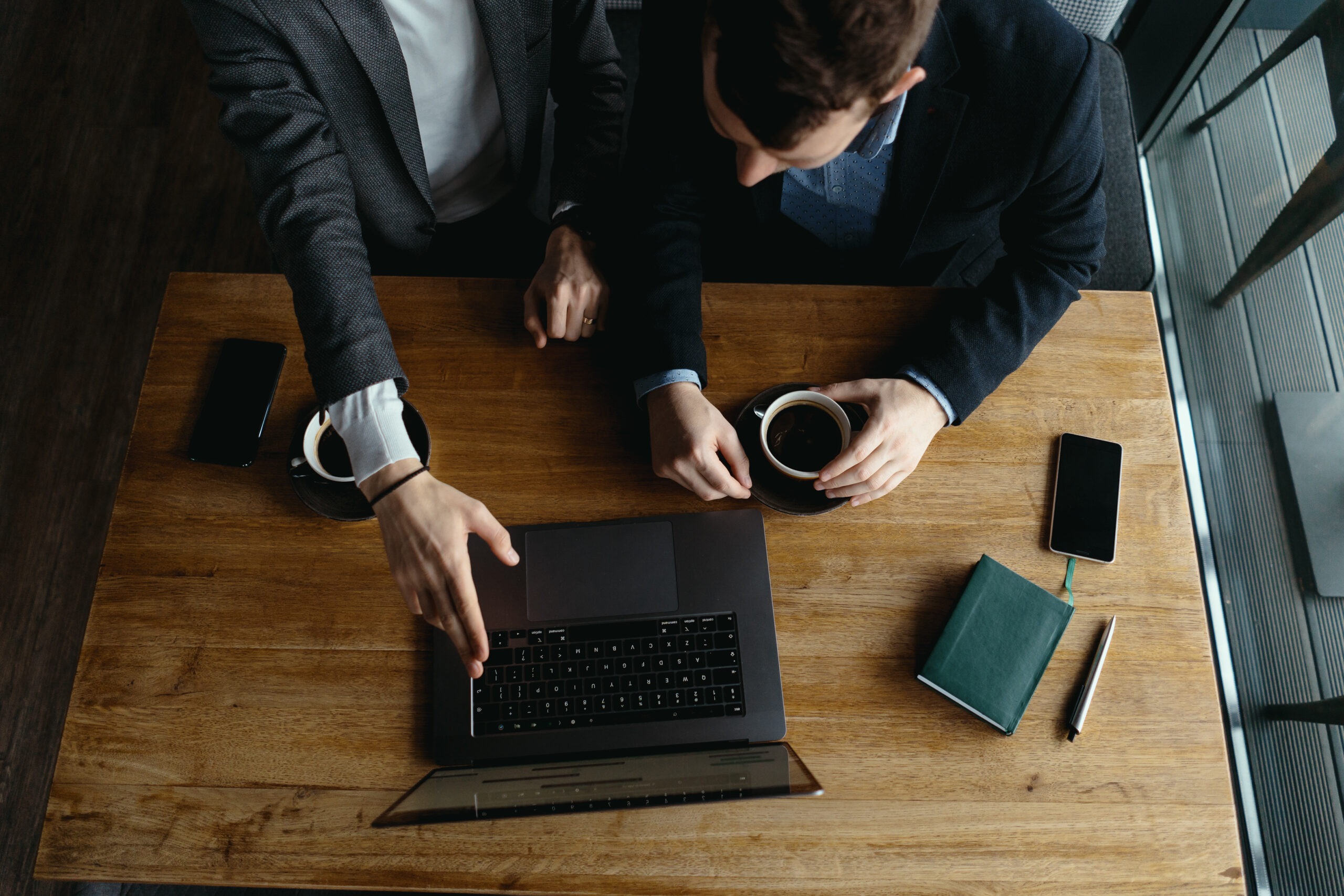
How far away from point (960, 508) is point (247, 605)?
95cm

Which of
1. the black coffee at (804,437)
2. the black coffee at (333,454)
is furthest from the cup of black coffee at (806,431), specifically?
the black coffee at (333,454)

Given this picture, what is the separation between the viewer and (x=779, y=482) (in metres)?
0.97

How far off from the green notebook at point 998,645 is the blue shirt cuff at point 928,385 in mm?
203

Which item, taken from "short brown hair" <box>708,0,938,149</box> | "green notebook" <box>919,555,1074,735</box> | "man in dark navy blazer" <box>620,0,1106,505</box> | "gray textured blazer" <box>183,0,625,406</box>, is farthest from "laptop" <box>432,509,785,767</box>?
"short brown hair" <box>708,0,938,149</box>

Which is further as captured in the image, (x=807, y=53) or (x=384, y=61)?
(x=384, y=61)

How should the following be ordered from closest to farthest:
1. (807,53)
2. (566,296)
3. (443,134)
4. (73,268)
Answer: (807,53)
(566,296)
(443,134)
(73,268)

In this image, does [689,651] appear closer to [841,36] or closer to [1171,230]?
[841,36]

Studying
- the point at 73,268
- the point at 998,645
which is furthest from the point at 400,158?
the point at 73,268

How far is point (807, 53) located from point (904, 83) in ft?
0.44

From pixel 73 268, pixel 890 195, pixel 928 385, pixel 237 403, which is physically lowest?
pixel 73 268

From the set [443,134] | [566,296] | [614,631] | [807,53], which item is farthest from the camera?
[443,134]

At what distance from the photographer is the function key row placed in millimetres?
912

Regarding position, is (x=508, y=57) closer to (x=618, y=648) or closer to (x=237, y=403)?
(x=237, y=403)

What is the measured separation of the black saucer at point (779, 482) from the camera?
96 cm
